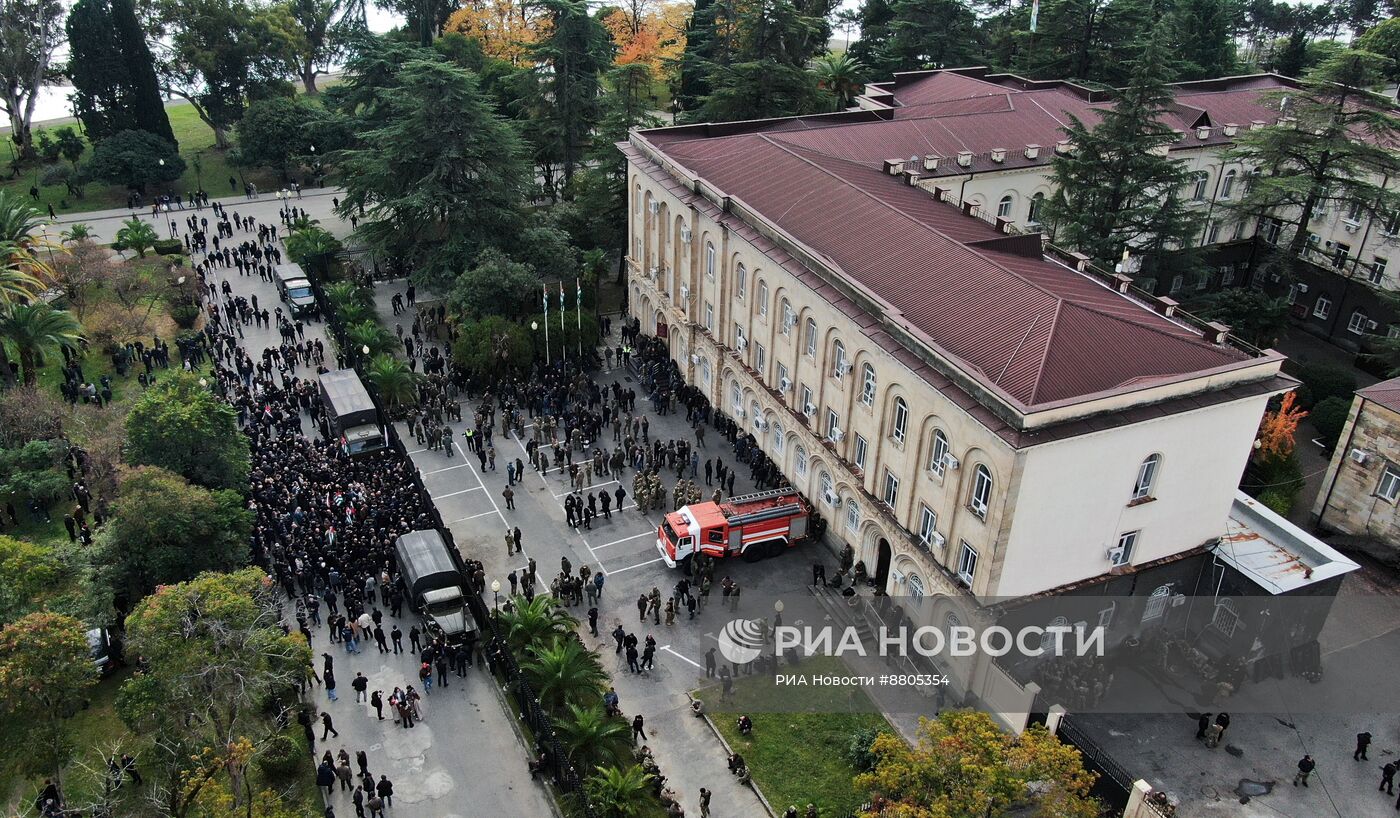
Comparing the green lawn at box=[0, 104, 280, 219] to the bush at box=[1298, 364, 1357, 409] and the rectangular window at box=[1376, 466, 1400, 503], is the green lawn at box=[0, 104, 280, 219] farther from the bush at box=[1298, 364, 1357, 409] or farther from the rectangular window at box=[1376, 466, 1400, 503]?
the rectangular window at box=[1376, 466, 1400, 503]

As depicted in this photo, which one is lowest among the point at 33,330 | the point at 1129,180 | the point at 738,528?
the point at 738,528

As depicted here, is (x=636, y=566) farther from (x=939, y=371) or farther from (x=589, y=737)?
(x=939, y=371)

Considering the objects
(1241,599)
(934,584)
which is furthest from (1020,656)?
(1241,599)

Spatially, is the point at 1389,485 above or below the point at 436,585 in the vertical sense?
above

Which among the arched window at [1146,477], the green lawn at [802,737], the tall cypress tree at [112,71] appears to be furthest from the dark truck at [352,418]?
the tall cypress tree at [112,71]

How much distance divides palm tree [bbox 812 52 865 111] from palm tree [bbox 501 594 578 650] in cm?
4866

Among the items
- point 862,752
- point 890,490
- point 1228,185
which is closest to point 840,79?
point 1228,185

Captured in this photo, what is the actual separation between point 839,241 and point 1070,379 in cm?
1254

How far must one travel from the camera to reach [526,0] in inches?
3403

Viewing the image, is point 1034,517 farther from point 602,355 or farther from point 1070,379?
point 602,355

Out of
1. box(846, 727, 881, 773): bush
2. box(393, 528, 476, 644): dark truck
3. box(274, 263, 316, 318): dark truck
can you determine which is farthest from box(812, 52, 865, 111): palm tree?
box(846, 727, 881, 773): bush

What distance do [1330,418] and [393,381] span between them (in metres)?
43.5

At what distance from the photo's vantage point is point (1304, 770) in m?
30.5

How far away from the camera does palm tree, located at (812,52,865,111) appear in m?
72.7
